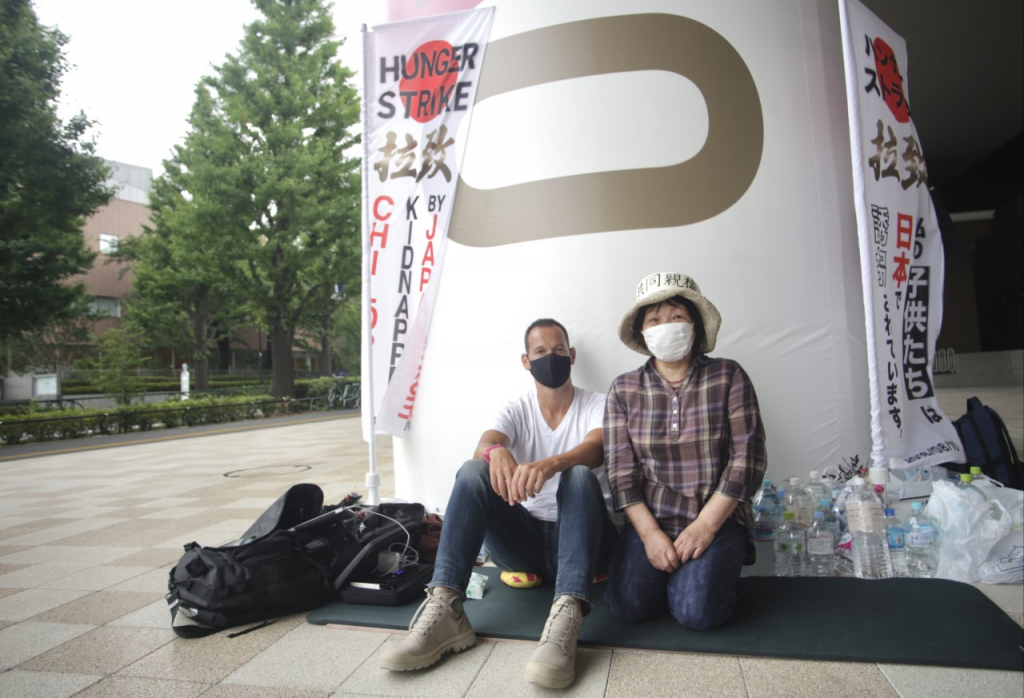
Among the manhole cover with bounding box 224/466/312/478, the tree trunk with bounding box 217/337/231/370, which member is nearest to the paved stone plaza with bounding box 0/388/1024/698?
the manhole cover with bounding box 224/466/312/478

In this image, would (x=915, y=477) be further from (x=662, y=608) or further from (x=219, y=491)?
(x=219, y=491)

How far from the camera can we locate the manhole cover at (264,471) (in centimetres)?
719

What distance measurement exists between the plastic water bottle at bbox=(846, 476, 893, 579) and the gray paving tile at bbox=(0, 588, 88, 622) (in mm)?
3787

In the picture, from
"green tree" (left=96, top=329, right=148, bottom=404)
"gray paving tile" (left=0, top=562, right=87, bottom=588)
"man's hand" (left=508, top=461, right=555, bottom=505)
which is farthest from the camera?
"green tree" (left=96, top=329, right=148, bottom=404)

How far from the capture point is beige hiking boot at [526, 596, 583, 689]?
1942 millimetres

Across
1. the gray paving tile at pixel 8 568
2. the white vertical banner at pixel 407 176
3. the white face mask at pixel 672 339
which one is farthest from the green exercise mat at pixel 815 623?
the gray paving tile at pixel 8 568

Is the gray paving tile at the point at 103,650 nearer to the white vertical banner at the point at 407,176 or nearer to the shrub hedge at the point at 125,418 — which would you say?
the white vertical banner at the point at 407,176

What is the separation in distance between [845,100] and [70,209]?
1255 centimetres

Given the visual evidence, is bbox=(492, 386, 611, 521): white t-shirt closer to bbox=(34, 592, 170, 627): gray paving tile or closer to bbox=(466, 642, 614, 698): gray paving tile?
bbox=(466, 642, 614, 698): gray paving tile

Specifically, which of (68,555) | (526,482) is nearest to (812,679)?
(526,482)

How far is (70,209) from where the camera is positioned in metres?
11.3

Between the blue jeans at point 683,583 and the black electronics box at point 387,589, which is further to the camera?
the black electronics box at point 387,589

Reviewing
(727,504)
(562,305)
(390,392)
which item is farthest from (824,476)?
(390,392)

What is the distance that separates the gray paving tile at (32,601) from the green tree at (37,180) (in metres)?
5.67
